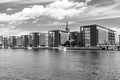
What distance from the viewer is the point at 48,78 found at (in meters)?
42.9

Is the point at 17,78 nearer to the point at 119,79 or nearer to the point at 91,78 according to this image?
the point at 91,78

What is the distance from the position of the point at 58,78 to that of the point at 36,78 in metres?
5.24

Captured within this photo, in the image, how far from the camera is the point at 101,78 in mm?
43156

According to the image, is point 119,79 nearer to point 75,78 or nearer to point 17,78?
point 75,78

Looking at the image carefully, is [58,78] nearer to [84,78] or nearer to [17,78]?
[84,78]

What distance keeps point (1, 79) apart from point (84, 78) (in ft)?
64.0

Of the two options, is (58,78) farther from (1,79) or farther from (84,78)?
(1,79)

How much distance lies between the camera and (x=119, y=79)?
4209cm

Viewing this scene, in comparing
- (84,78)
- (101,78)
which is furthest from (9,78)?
(101,78)

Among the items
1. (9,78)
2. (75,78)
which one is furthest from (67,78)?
(9,78)

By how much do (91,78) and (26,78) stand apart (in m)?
15.5

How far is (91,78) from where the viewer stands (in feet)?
141

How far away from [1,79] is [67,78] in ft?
50.8

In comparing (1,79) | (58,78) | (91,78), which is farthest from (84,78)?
(1,79)
